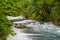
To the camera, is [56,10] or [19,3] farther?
[56,10]

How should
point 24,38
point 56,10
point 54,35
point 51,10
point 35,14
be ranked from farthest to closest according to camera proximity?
point 35,14, point 51,10, point 56,10, point 54,35, point 24,38

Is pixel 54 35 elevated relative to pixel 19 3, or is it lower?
lower

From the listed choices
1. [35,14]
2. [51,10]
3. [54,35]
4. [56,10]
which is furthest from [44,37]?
[35,14]

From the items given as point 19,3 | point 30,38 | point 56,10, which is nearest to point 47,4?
point 56,10

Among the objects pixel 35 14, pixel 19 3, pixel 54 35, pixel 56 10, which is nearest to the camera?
pixel 19 3

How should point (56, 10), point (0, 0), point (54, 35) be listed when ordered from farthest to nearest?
point (56, 10), point (54, 35), point (0, 0)

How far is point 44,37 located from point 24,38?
1.61 metres

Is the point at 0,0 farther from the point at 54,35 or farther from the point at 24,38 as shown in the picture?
the point at 54,35

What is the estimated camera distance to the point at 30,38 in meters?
14.9

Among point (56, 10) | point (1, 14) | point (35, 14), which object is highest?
point (1, 14)

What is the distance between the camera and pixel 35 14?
2720 cm

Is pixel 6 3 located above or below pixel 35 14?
above

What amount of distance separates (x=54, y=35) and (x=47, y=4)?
10.1 metres

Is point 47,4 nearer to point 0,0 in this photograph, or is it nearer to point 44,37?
point 44,37
